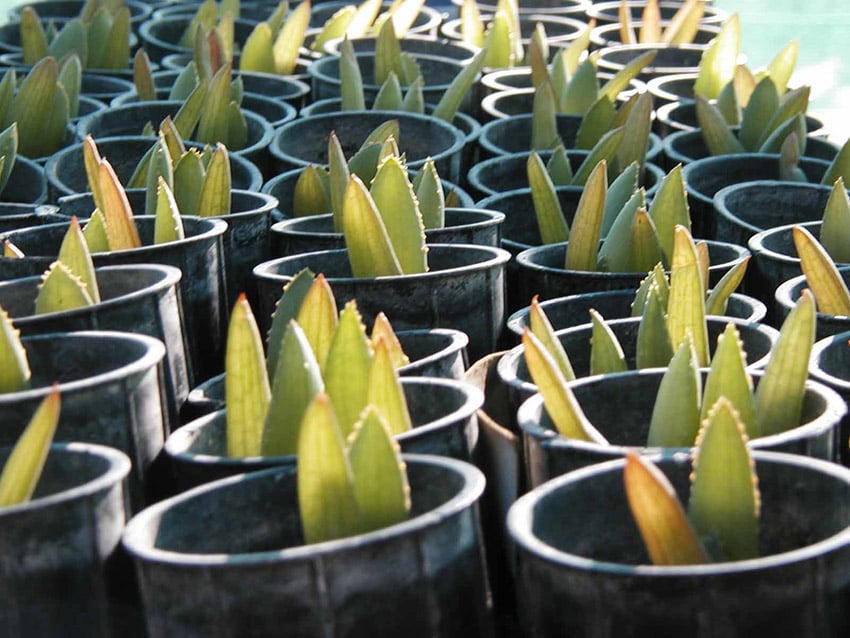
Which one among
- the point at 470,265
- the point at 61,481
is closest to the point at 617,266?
the point at 470,265

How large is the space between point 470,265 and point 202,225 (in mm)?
364

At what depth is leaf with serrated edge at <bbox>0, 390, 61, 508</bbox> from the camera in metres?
1.11

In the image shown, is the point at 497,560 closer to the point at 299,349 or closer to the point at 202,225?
the point at 299,349

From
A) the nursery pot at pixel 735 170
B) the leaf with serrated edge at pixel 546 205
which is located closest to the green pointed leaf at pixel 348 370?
the leaf with serrated edge at pixel 546 205

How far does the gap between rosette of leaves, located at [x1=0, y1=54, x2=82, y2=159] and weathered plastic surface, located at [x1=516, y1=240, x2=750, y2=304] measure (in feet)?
3.29

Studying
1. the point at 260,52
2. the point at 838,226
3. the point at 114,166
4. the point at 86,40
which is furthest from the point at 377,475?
the point at 86,40

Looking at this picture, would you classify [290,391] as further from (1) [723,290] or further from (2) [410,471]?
(1) [723,290]

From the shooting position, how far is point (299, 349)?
122 centimetres

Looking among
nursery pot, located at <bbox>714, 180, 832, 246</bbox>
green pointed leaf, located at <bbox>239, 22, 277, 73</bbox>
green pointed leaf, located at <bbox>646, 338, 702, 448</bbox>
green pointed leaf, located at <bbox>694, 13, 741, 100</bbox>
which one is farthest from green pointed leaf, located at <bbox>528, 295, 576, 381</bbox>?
green pointed leaf, located at <bbox>239, 22, 277, 73</bbox>

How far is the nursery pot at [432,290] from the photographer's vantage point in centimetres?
162

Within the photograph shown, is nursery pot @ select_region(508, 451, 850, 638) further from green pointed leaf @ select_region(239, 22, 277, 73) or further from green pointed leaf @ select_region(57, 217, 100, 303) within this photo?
green pointed leaf @ select_region(239, 22, 277, 73)

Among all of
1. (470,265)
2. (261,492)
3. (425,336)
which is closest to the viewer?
(261,492)

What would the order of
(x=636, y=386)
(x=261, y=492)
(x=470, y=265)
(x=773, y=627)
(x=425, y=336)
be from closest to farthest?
(x=773, y=627) → (x=261, y=492) → (x=636, y=386) → (x=425, y=336) → (x=470, y=265)

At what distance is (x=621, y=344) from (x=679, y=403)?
0.30 m
